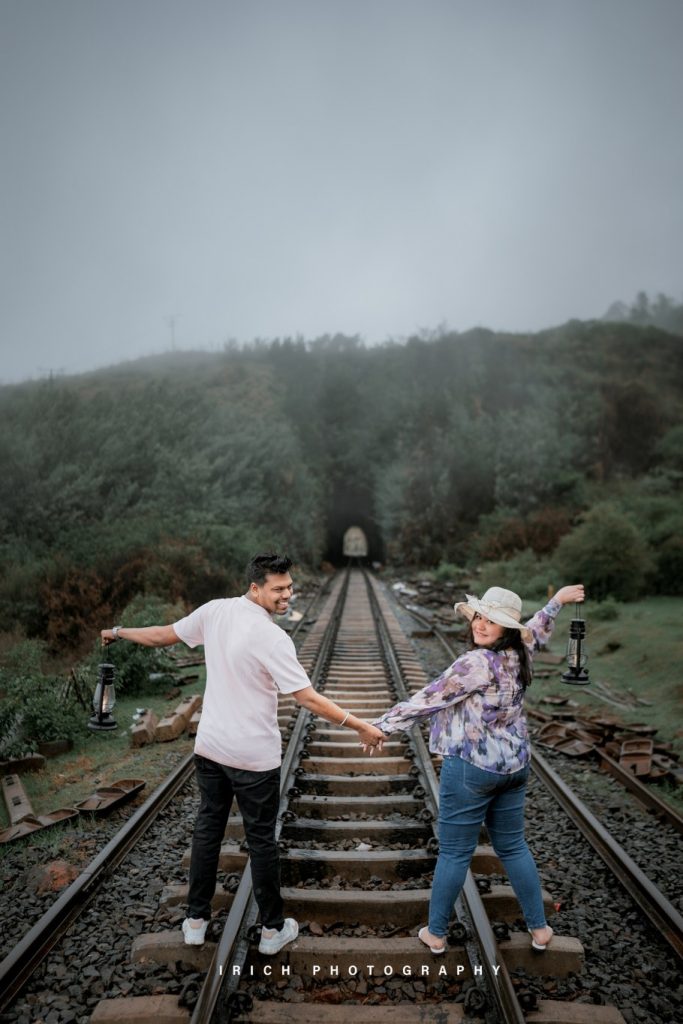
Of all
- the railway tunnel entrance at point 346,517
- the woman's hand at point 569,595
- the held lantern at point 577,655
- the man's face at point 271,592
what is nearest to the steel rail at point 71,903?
the man's face at point 271,592

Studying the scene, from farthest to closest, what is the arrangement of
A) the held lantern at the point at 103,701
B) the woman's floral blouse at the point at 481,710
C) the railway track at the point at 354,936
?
the held lantern at the point at 103,701, the woman's floral blouse at the point at 481,710, the railway track at the point at 354,936

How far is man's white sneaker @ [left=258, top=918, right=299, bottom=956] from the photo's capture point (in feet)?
10.1

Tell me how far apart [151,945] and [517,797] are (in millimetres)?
2006

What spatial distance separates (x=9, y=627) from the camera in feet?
39.7

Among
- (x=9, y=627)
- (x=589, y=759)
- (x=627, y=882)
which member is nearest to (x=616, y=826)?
(x=627, y=882)

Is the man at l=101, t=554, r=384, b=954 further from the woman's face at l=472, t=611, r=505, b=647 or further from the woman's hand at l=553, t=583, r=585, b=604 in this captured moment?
the woman's hand at l=553, t=583, r=585, b=604

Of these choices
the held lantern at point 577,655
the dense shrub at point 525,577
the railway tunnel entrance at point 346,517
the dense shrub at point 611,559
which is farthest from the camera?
the railway tunnel entrance at point 346,517

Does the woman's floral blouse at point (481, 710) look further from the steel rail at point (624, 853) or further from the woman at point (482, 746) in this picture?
the steel rail at point (624, 853)

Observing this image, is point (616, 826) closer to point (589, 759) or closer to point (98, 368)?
point (589, 759)

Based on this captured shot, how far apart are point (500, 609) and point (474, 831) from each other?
3.58ft

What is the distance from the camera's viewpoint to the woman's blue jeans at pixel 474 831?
9.75 feet

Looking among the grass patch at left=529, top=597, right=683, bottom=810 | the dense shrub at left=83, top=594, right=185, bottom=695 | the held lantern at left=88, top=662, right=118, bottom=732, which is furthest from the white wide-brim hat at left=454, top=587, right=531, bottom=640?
the dense shrub at left=83, top=594, right=185, bottom=695

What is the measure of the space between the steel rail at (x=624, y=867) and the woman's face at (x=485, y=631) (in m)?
2.07

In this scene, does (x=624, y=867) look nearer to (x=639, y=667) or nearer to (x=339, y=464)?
(x=639, y=667)
